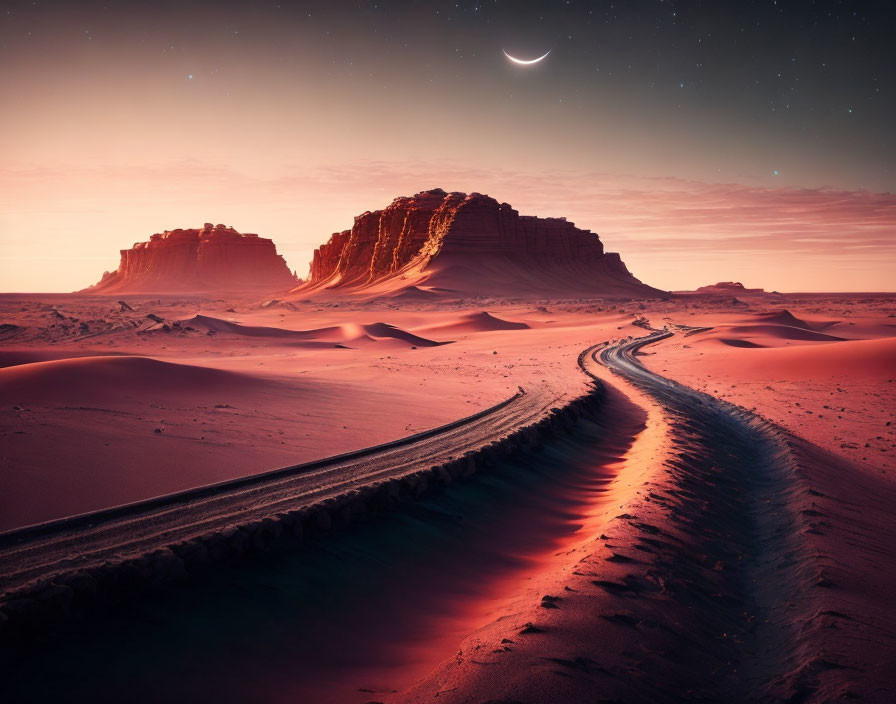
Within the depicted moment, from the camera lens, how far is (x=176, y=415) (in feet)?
37.2

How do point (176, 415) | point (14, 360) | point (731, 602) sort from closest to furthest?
point (731, 602) < point (176, 415) < point (14, 360)

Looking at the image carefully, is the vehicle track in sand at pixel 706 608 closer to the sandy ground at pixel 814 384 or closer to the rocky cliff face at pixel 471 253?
the sandy ground at pixel 814 384

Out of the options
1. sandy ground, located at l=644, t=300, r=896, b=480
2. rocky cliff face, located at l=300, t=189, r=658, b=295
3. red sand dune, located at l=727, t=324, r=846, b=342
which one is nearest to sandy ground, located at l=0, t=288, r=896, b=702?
sandy ground, located at l=644, t=300, r=896, b=480

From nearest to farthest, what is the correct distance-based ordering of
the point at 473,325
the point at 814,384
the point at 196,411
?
the point at 196,411
the point at 814,384
the point at 473,325

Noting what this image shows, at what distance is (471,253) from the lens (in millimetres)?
115000

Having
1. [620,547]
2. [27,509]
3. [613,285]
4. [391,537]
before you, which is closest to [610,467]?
[620,547]

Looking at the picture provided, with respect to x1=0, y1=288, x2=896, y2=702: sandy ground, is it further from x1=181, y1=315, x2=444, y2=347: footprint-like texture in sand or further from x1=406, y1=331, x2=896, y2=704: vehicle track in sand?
x1=181, y1=315, x2=444, y2=347: footprint-like texture in sand

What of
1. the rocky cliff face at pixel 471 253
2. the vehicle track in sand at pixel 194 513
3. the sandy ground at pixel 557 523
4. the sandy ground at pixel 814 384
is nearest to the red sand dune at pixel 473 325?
the sandy ground at pixel 814 384

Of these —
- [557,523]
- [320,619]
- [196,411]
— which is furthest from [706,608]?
[196,411]

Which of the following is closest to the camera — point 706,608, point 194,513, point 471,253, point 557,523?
point 706,608

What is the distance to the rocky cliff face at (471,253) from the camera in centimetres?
11025

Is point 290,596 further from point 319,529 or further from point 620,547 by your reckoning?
point 620,547

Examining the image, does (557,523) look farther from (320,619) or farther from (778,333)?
(778,333)

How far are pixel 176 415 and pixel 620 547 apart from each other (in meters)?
8.63
